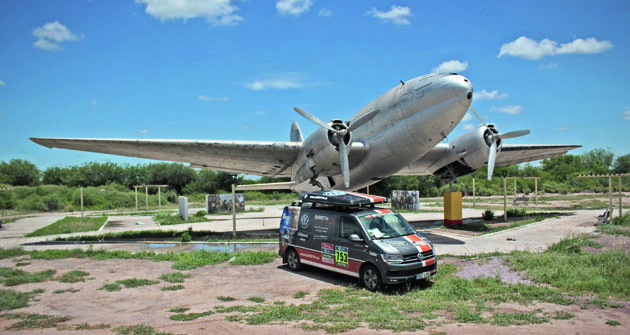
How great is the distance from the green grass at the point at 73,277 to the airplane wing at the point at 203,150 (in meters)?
7.31

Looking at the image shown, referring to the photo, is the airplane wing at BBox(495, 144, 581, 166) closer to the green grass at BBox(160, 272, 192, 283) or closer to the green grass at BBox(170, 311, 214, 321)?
the green grass at BBox(160, 272, 192, 283)

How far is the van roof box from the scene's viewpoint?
Answer: 9758 millimetres

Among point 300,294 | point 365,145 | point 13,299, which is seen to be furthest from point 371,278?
point 365,145

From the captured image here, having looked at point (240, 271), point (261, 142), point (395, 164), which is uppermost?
point (261, 142)

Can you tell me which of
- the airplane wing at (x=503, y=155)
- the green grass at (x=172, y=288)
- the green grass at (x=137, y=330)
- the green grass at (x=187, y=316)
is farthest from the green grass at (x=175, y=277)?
the airplane wing at (x=503, y=155)

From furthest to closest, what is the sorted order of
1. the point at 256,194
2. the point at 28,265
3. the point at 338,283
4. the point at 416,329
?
the point at 256,194
the point at 28,265
the point at 338,283
the point at 416,329

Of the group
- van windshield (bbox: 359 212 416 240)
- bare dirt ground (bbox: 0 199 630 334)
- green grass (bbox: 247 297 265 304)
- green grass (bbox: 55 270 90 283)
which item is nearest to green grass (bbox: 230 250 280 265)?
bare dirt ground (bbox: 0 199 630 334)

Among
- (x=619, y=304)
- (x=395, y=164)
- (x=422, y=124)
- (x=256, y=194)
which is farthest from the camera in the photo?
(x=256, y=194)

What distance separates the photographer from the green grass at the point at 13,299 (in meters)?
7.64

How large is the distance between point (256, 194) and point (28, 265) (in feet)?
183

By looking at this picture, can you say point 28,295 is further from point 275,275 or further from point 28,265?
point 275,275

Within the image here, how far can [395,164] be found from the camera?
1834 cm

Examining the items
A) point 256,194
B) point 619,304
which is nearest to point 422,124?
point 619,304

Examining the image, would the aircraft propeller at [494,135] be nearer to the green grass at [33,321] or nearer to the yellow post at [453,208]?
the yellow post at [453,208]
